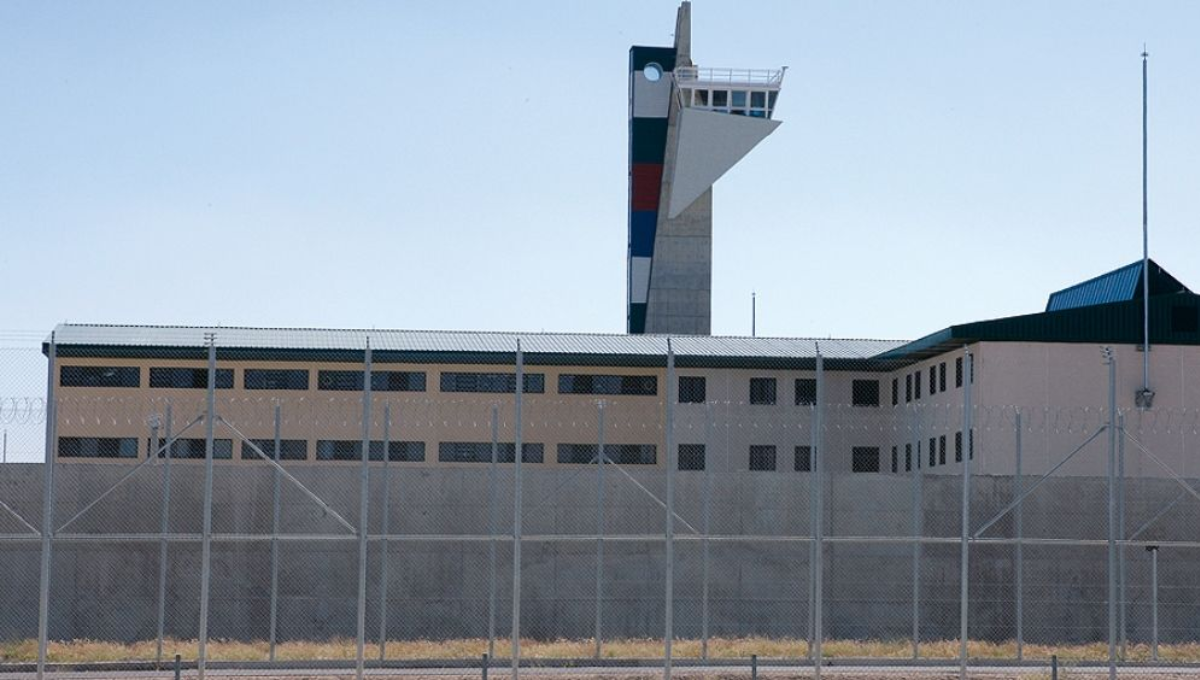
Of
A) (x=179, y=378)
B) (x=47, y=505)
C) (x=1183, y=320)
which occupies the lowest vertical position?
(x=47, y=505)

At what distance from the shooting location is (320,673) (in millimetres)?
22953

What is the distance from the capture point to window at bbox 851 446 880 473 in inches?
1922

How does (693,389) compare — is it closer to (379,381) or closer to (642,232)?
(379,381)

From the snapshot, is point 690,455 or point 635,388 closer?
point 690,455

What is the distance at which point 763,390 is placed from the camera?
161 feet

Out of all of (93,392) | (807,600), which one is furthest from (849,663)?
(93,392)

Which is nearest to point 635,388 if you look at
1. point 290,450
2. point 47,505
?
point 290,450

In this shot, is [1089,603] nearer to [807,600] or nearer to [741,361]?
[807,600]

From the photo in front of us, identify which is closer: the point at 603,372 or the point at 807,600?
the point at 807,600

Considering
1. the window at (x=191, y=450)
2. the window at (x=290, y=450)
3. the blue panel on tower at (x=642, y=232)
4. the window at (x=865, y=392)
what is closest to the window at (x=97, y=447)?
the window at (x=191, y=450)

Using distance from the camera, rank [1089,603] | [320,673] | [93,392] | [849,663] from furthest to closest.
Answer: [93,392], [1089,603], [849,663], [320,673]

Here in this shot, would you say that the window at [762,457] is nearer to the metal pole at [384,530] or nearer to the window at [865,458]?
the window at [865,458]

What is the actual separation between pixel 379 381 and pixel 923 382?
14.4 meters

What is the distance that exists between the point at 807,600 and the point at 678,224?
37.4 metres
